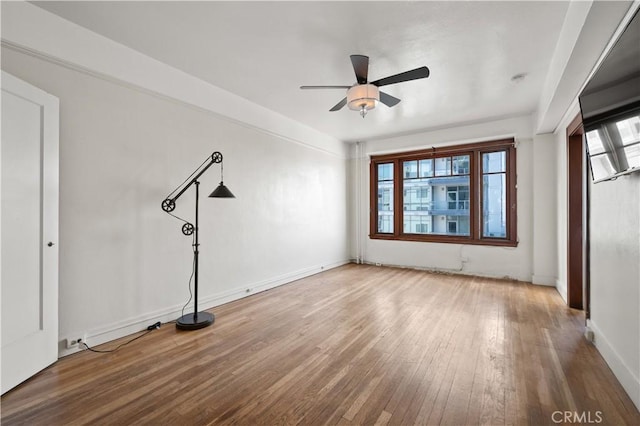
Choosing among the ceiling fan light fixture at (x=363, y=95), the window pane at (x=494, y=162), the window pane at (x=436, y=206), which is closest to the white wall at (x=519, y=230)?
the window pane at (x=494, y=162)

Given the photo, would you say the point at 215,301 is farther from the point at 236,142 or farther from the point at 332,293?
the point at 236,142

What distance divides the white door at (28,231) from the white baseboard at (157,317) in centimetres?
29

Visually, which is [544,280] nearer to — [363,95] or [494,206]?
[494,206]

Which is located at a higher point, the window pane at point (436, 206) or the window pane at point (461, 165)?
the window pane at point (461, 165)

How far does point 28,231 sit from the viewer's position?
205 centimetres

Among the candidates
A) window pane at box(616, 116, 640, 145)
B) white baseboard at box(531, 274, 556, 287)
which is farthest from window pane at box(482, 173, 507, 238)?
window pane at box(616, 116, 640, 145)

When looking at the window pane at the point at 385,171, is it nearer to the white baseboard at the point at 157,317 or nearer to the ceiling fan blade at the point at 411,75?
the white baseboard at the point at 157,317

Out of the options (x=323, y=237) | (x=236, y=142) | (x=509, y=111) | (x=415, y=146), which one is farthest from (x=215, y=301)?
(x=509, y=111)

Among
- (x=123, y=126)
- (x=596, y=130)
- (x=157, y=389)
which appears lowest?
(x=157, y=389)

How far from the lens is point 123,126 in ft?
9.06

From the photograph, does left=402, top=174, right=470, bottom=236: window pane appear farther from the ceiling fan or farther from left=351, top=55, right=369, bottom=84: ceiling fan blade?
left=351, top=55, right=369, bottom=84: ceiling fan blade

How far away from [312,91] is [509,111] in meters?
3.25

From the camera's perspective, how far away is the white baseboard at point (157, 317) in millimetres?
2531

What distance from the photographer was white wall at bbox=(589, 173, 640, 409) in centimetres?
183
